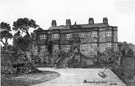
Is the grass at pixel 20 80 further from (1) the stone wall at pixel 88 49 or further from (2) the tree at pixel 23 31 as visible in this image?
(2) the tree at pixel 23 31

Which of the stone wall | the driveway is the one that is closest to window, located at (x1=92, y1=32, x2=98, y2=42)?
the stone wall

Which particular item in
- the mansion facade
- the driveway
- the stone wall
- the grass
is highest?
the mansion facade

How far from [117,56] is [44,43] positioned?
57.9 feet

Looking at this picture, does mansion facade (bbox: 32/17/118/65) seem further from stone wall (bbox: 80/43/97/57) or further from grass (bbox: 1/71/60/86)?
grass (bbox: 1/71/60/86)

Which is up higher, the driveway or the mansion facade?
the mansion facade

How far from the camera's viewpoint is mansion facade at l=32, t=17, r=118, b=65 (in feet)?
138

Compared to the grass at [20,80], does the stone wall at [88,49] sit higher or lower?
higher

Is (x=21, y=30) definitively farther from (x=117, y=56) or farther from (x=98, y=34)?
(x=117, y=56)

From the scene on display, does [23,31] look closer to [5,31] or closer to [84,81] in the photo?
[5,31]

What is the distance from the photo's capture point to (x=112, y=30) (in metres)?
42.1

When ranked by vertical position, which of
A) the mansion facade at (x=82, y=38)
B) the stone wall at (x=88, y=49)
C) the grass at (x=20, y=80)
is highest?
the mansion facade at (x=82, y=38)

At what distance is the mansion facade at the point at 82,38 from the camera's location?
4212 centimetres

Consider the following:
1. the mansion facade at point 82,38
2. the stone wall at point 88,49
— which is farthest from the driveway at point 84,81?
the stone wall at point 88,49

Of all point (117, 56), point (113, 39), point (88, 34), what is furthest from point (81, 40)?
point (117, 56)
